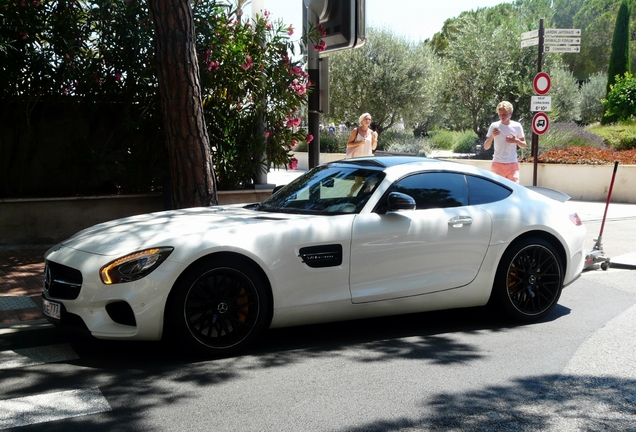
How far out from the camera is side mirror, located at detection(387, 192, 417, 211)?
583 cm

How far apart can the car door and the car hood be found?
678mm

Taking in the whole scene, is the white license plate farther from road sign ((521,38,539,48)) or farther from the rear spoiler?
road sign ((521,38,539,48))

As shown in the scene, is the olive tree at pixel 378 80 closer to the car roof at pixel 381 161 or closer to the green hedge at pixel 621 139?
the green hedge at pixel 621 139

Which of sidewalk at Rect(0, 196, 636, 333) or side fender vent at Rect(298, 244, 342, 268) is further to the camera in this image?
sidewalk at Rect(0, 196, 636, 333)

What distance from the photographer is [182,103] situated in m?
8.00

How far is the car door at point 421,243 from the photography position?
18.8ft

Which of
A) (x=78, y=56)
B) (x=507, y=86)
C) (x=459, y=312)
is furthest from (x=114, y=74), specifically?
(x=507, y=86)

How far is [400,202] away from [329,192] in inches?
28.2

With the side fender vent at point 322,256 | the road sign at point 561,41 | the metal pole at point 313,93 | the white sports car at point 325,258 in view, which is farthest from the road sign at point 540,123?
the side fender vent at point 322,256

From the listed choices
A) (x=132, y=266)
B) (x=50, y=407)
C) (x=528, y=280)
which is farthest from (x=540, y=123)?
(x=50, y=407)

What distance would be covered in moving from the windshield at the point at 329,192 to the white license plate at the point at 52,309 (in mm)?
1952

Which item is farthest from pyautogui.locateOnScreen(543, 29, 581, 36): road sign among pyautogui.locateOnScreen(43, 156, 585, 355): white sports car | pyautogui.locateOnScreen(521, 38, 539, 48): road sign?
pyautogui.locateOnScreen(43, 156, 585, 355): white sports car

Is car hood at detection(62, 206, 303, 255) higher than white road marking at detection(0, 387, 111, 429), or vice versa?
car hood at detection(62, 206, 303, 255)

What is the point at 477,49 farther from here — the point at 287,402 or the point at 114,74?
the point at 287,402
